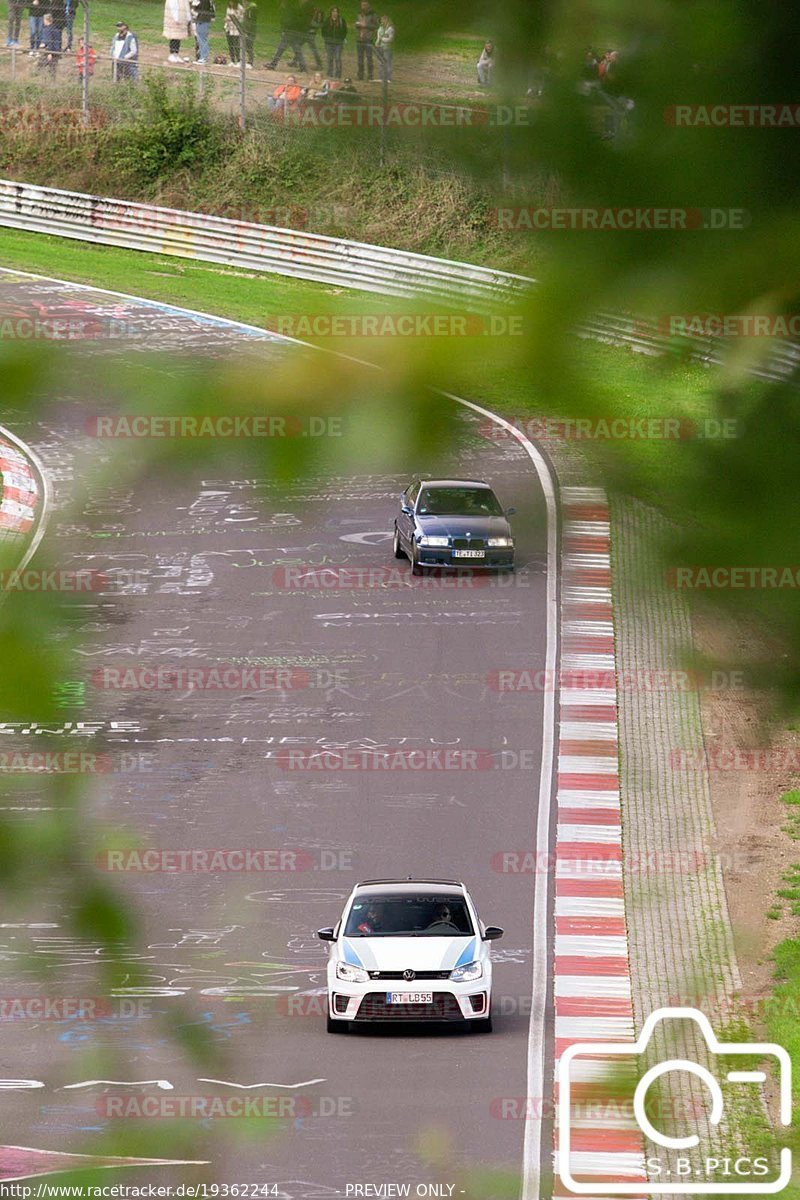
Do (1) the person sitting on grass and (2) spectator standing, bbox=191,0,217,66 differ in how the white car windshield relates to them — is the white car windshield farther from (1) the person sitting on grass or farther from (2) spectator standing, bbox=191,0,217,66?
(2) spectator standing, bbox=191,0,217,66

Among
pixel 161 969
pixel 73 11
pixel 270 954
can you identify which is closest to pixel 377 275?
pixel 73 11

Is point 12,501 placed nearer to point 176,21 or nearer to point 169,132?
point 176,21

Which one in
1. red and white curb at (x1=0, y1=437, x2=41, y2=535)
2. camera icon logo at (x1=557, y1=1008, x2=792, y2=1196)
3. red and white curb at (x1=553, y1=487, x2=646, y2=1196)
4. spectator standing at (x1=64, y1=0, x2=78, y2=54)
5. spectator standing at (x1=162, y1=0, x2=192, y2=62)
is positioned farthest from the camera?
red and white curb at (x1=553, y1=487, x2=646, y2=1196)

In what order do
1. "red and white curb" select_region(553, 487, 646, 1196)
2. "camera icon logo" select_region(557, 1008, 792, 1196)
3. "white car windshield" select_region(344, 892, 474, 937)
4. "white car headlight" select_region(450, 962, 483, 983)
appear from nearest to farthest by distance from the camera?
1. "camera icon logo" select_region(557, 1008, 792, 1196)
2. "red and white curb" select_region(553, 487, 646, 1196)
3. "white car headlight" select_region(450, 962, 483, 983)
4. "white car windshield" select_region(344, 892, 474, 937)

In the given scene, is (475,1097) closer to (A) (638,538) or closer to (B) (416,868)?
(B) (416,868)

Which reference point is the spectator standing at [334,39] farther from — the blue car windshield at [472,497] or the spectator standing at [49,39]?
the spectator standing at [49,39]

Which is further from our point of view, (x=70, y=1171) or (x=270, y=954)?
(x=270, y=954)

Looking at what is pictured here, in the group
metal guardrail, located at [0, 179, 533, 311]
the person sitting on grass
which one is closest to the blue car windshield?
metal guardrail, located at [0, 179, 533, 311]

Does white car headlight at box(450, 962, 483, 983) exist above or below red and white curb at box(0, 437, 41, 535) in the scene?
below
